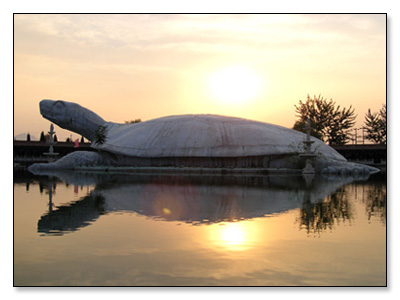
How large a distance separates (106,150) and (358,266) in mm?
35556

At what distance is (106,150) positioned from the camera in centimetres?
4166

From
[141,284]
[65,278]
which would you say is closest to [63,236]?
[65,278]

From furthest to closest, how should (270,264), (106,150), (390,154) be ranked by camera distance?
(106,150) → (390,154) → (270,264)

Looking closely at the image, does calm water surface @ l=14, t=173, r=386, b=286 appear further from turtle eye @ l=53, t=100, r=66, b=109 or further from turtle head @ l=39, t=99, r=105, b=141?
turtle eye @ l=53, t=100, r=66, b=109

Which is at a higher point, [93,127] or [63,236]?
[93,127]

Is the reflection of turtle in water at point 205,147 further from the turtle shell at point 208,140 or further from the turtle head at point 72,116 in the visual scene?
the turtle head at point 72,116

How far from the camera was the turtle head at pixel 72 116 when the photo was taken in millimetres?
46719

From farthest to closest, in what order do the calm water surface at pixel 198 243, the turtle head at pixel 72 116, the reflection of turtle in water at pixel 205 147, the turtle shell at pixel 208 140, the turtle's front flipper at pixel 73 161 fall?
1. the turtle head at pixel 72 116
2. the turtle's front flipper at pixel 73 161
3. the turtle shell at pixel 208 140
4. the reflection of turtle in water at pixel 205 147
5. the calm water surface at pixel 198 243

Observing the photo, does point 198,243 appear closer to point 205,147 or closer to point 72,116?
point 205,147

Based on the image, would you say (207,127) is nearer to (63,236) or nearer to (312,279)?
(63,236)

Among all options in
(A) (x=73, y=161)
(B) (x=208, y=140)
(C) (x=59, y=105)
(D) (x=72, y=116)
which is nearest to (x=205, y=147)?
(B) (x=208, y=140)

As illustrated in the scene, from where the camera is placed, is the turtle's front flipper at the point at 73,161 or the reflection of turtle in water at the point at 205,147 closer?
the reflection of turtle in water at the point at 205,147

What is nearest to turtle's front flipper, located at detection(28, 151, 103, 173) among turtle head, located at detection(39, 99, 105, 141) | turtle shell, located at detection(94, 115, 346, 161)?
turtle shell, located at detection(94, 115, 346, 161)

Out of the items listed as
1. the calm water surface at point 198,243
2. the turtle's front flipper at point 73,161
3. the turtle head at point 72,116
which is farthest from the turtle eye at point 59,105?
the calm water surface at point 198,243
